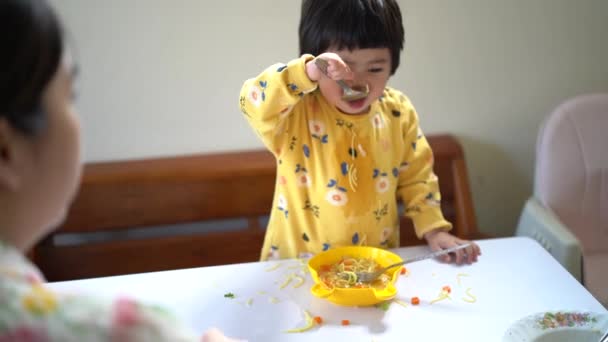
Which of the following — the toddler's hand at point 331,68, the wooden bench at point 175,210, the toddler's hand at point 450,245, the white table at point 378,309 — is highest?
the toddler's hand at point 331,68

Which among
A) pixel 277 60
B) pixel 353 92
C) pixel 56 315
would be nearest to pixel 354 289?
pixel 353 92

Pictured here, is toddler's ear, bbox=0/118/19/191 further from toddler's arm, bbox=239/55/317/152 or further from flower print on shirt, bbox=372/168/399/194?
flower print on shirt, bbox=372/168/399/194

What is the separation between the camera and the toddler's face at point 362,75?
3.61 feet

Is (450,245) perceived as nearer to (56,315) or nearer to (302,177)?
(302,177)

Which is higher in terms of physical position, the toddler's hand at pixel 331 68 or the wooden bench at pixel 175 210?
the toddler's hand at pixel 331 68

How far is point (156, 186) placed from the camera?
174 cm

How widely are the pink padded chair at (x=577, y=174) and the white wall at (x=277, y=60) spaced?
0.23 m

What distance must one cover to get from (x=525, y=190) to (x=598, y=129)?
383 millimetres

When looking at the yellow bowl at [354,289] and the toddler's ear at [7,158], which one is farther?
the yellow bowl at [354,289]

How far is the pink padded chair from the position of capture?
5.37 feet

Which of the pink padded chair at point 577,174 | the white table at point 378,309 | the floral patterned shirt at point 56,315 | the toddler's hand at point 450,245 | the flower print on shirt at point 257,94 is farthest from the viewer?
the pink padded chair at point 577,174

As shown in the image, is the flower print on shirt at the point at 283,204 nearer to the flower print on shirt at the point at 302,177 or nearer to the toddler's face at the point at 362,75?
the flower print on shirt at the point at 302,177

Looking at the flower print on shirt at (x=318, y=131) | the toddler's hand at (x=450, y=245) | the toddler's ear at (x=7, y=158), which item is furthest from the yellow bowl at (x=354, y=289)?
the toddler's ear at (x=7, y=158)

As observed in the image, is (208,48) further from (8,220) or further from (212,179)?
(8,220)
